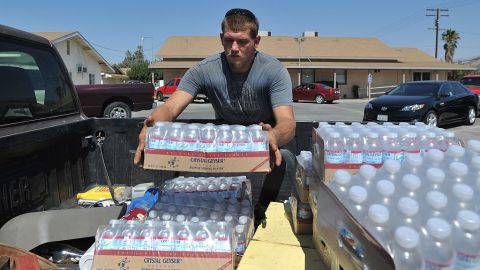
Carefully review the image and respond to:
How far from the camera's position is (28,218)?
2.32 meters

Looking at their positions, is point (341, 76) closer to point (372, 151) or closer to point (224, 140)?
point (372, 151)

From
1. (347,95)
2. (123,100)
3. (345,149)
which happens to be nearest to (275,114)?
(345,149)

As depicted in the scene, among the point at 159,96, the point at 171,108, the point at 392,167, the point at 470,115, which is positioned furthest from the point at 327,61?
the point at 392,167

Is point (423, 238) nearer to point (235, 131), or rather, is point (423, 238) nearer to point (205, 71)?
point (235, 131)

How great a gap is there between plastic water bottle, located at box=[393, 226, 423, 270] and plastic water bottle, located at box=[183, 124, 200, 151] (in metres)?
1.26

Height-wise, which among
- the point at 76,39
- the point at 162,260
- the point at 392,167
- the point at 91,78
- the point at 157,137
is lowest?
the point at 162,260

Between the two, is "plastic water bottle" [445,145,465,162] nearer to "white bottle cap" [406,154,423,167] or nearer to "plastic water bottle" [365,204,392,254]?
"white bottle cap" [406,154,423,167]

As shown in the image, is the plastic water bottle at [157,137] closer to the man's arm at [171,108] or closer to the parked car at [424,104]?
the man's arm at [171,108]

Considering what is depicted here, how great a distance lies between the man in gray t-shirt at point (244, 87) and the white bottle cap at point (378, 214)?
1.43 metres

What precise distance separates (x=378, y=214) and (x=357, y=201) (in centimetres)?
16

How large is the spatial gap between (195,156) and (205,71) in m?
1.23

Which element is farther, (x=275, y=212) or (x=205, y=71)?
(x=205, y=71)

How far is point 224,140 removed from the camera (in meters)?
2.39

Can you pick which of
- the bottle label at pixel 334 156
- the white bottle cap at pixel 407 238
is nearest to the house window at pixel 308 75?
the bottle label at pixel 334 156
